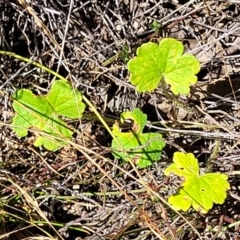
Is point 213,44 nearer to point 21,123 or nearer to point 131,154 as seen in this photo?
point 131,154

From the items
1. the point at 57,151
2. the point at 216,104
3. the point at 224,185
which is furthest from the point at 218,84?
the point at 57,151

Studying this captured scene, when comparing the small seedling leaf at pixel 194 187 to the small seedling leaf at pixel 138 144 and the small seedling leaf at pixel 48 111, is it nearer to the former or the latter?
the small seedling leaf at pixel 138 144

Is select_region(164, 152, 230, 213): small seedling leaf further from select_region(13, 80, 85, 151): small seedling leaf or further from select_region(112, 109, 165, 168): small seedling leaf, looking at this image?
select_region(13, 80, 85, 151): small seedling leaf

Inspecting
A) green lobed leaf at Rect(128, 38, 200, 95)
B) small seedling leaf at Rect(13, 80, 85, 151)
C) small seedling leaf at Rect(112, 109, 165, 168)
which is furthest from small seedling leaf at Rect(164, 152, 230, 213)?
small seedling leaf at Rect(13, 80, 85, 151)

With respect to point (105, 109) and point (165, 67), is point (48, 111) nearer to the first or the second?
point (105, 109)

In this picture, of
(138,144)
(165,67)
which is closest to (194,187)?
(138,144)

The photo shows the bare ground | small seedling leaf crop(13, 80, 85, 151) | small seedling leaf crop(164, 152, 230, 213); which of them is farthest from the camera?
the bare ground
